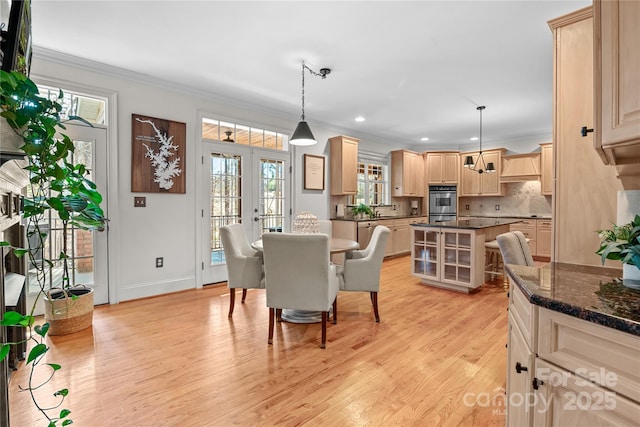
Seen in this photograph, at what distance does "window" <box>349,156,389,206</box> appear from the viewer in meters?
6.75

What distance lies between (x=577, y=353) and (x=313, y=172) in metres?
4.83

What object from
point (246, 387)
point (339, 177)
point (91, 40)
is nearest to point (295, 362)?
point (246, 387)

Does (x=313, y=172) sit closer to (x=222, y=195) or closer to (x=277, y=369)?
(x=222, y=195)

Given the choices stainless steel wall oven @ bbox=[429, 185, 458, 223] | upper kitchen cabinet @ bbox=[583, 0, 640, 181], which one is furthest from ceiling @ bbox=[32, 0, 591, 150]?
stainless steel wall oven @ bbox=[429, 185, 458, 223]

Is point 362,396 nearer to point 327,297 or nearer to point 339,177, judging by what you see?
point 327,297

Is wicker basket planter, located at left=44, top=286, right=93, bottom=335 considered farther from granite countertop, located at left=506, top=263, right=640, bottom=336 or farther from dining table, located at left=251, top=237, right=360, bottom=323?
granite countertop, located at left=506, top=263, right=640, bottom=336

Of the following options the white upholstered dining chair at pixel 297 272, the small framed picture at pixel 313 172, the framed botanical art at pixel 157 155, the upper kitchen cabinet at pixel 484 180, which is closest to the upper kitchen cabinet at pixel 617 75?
the white upholstered dining chair at pixel 297 272

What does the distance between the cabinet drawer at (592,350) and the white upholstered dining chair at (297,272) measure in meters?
1.48

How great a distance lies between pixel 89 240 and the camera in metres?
3.37

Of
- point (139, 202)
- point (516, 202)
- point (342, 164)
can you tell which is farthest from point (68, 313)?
point (516, 202)

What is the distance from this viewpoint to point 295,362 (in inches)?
88.7

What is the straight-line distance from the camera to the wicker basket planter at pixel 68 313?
104 inches

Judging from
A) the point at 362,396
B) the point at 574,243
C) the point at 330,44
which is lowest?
the point at 362,396

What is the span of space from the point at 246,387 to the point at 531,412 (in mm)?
1519
